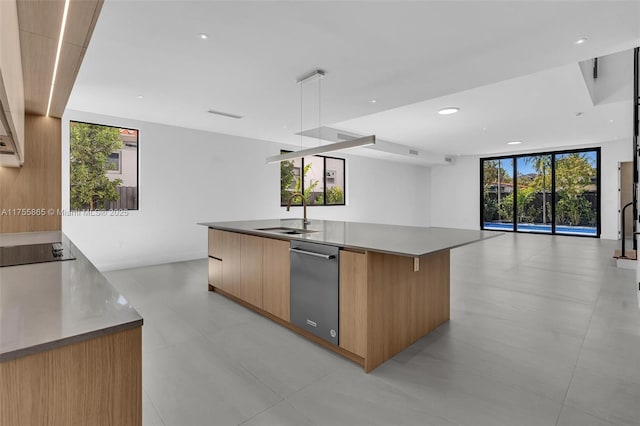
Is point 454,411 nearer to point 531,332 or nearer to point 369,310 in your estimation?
point 369,310

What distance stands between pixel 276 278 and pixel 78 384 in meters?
2.21

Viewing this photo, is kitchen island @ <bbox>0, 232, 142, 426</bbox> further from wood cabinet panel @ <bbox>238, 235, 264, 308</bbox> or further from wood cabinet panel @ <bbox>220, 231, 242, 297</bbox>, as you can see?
wood cabinet panel @ <bbox>220, 231, 242, 297</bbox>

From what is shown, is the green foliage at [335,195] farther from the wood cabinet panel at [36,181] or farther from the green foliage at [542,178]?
the wood cabinet panel at [36,181]

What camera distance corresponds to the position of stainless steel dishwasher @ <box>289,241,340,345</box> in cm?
238

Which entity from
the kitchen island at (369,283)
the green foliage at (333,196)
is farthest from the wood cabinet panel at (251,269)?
the green foliage at (333,196)

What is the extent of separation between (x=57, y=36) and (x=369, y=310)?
2.28 metres

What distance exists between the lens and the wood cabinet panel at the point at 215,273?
152 inches

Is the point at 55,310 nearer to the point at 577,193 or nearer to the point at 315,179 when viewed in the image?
the point at 315,179

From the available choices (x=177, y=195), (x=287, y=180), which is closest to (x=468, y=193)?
(x=287, y=180)

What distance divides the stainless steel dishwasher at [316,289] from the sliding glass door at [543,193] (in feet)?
34.1

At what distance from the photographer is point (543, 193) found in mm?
10133

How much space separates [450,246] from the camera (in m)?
2.08

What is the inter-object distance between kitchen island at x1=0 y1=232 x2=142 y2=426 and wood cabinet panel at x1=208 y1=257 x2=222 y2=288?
2908mm

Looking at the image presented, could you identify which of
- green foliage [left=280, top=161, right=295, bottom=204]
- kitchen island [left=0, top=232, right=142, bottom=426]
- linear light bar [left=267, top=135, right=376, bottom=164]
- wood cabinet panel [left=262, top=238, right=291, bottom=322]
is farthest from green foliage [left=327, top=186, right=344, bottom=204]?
kitchen island [left=0, top=232, right=142, bottom=426]
